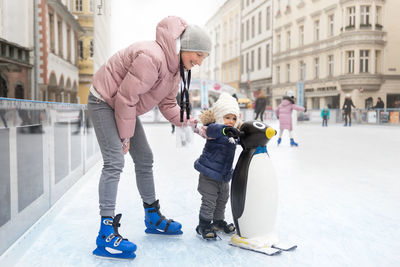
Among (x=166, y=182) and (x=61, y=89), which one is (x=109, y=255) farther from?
(x=61, y=89)

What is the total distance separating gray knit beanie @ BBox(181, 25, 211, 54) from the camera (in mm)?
2104

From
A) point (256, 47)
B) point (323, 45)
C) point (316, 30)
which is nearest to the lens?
point (323, 45)

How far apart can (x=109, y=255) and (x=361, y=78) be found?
75.2 feet

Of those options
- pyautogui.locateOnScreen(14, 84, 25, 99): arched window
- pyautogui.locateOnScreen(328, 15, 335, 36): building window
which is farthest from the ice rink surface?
pyautogui.locateOnScreen(328, 15, 335, 36): building window

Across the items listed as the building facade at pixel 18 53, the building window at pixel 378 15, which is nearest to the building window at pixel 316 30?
the building window at pixel 378 15

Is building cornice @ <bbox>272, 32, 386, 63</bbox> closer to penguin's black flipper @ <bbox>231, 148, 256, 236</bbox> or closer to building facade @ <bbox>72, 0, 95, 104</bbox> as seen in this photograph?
building facade @ <bbox>72, 0, 95, 104</bbox>

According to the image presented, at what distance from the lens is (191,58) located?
2.16 m

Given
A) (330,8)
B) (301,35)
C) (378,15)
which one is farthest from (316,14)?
(378,15)

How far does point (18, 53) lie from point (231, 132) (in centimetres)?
1363

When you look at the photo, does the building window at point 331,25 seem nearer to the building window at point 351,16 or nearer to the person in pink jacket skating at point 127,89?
the building window at point 351,16

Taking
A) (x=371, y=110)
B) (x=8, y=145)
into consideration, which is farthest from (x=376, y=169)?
(x=371, y=110)

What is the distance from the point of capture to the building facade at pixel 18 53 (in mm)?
12719

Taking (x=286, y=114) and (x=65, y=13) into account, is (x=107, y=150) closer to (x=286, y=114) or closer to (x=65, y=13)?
(x=286, y=114)

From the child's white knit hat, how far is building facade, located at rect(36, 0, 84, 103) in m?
15.4
